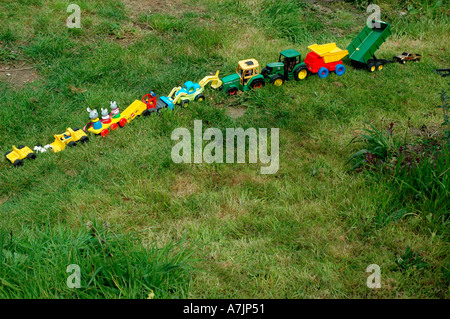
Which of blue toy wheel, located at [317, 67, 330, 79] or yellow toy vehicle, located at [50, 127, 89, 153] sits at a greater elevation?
blue toy wheel, located at [317, 67, 330, 79]

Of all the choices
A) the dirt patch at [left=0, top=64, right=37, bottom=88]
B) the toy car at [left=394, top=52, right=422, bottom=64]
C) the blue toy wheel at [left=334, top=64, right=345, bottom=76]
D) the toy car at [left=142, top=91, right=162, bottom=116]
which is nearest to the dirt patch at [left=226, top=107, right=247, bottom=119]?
the toy car at [left=142, top=91, right=162, bottom=116]

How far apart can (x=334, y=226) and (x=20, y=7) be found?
24.7ft

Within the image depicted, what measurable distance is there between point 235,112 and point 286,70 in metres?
1.16

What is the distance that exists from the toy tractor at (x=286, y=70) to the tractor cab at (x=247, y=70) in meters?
0.22

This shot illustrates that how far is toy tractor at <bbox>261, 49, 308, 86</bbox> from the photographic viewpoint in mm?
6066

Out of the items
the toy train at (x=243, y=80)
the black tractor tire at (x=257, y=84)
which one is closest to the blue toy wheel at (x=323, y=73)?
the toy train at (x=243, y=80)

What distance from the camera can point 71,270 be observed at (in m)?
2.85

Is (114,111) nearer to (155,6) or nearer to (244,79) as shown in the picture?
(244,79)

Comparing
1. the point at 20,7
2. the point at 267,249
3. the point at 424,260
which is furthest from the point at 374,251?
the point at 20,7

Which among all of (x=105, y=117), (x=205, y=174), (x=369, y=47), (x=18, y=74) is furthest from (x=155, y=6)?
(x=205, y=174)

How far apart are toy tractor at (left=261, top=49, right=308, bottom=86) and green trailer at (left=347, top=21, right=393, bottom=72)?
100 centimetres

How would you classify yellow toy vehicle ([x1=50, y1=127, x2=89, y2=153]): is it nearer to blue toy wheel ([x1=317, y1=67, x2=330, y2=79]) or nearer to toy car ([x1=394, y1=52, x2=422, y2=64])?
blue toy wheel ([x1=317, y1=67, x2=330, y2=79])

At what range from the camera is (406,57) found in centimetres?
668

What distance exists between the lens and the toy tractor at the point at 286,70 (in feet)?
19.9
